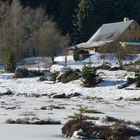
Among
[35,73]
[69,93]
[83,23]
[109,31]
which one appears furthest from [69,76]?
[83,23]

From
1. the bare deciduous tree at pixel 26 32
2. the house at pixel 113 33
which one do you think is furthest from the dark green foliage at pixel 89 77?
the house at pixel 113 33

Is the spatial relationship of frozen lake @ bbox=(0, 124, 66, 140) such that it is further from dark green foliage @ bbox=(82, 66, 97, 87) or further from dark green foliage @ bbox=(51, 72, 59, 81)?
dark green foliage @ bbox=(51, 72, 59, 81)

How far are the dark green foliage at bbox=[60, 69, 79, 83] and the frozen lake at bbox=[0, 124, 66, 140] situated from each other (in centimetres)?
2677

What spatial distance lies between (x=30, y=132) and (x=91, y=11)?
7643cm

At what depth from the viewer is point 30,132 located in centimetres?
1488

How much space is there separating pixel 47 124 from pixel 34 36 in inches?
2553

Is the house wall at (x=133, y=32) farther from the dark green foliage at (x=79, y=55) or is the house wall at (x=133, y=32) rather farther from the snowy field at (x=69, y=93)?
the snowy field at (x=69, y=93)

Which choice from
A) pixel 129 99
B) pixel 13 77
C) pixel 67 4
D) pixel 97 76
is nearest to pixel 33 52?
pixel 67 4

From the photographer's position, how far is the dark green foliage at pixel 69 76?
143 feet

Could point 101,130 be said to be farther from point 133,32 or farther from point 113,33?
point 133,32

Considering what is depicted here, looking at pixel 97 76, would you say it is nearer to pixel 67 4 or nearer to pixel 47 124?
pixel 47 124

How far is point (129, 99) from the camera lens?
33.7 metres

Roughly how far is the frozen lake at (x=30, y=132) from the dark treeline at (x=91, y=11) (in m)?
74.3

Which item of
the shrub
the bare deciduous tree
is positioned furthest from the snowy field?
the bare deciduous tree
